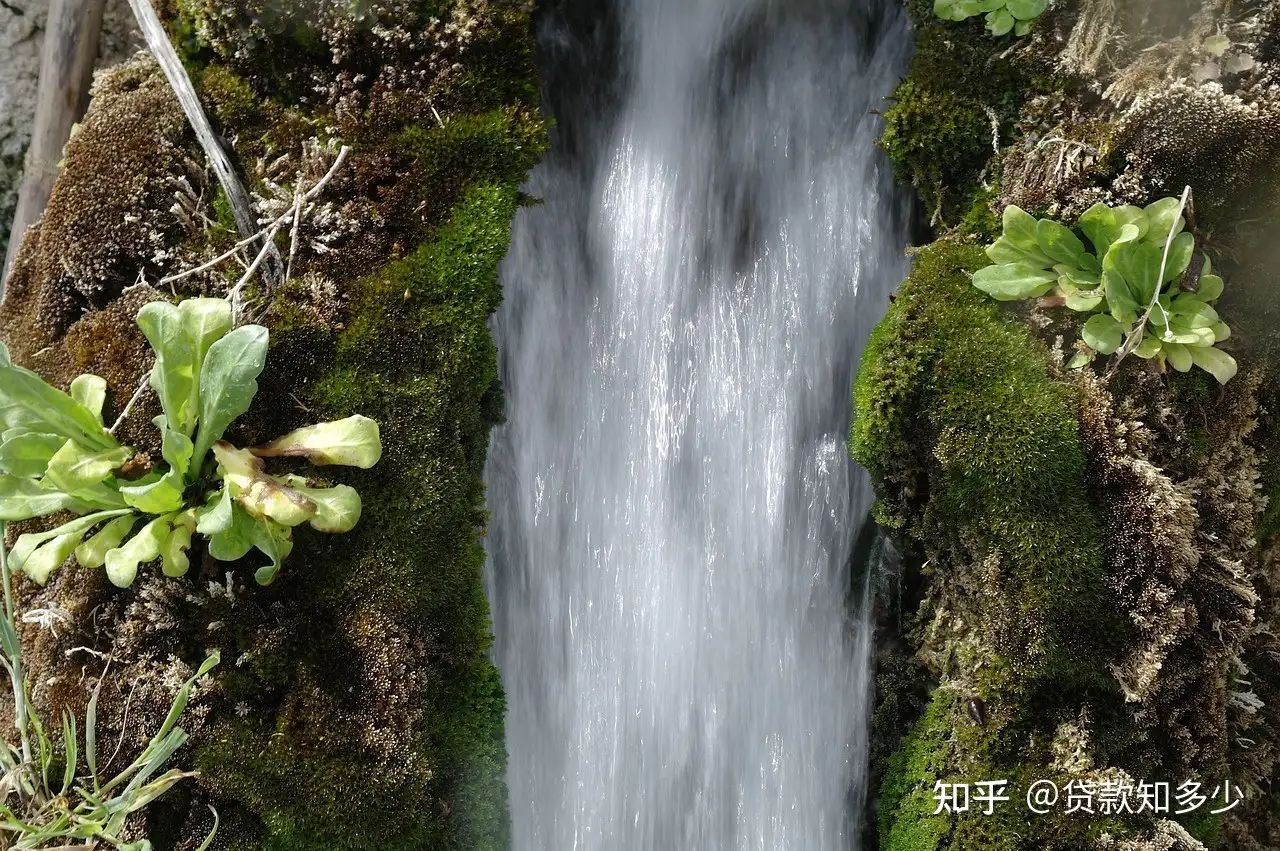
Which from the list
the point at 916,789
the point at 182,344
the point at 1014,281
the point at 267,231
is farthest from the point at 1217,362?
the point at 182,344

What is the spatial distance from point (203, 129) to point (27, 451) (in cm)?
119

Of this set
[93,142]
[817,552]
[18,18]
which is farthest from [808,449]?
[18,18]

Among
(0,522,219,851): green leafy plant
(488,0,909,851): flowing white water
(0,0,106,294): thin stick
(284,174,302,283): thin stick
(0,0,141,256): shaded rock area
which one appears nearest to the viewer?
(0,522,219,851): green leafy plant

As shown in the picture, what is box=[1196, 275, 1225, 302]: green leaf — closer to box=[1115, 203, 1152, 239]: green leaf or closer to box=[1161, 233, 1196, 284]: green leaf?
box=[1161, 233, 1196, 284]: green leaf

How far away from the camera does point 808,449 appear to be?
347cm

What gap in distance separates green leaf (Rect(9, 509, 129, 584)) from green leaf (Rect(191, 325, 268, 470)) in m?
0.40

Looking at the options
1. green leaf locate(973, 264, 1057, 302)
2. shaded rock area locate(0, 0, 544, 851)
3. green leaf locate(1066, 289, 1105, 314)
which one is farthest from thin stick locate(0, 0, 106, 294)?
green leaf locate(1066, 289, 1105, 314)

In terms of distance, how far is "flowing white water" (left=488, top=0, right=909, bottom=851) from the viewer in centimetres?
341

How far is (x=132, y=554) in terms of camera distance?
2.58 meters

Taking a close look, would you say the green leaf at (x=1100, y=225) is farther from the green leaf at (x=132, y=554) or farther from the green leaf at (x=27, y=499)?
the green leaf at (x=27, y=499)

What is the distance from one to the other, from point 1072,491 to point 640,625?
1583 mm

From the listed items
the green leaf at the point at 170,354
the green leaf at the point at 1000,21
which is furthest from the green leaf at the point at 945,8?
the green leaf at the point at 170,354

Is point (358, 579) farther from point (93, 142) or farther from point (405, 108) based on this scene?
point (93, 142)

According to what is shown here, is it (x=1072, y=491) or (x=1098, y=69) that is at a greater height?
(x=1098, y=69)
